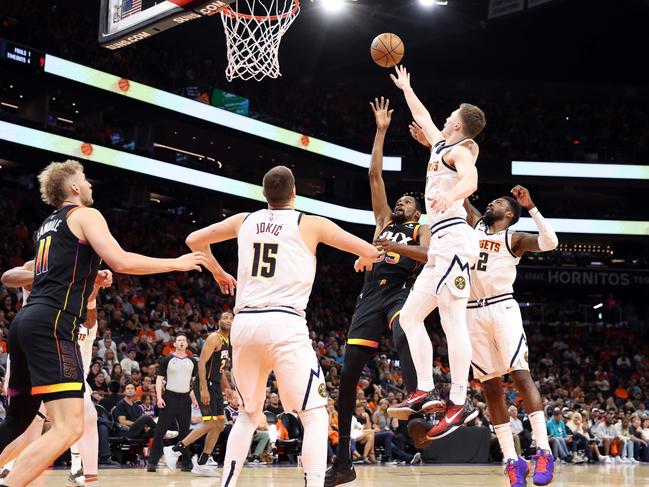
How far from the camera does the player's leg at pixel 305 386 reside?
5.27 meters

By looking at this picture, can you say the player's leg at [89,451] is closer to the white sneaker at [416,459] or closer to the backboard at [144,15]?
the backboard at [144,15]

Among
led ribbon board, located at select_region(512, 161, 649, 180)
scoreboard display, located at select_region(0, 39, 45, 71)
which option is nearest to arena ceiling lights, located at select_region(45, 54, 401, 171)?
scoreboard display, located at select_region(0, 39, 45, 71)

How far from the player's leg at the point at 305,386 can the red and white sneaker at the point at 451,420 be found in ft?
3.92

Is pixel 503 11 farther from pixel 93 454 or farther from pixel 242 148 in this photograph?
pixel 93 454

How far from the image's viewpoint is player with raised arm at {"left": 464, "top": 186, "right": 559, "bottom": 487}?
7.23m

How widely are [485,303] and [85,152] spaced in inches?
781

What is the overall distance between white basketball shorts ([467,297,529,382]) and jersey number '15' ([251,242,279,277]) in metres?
2.65

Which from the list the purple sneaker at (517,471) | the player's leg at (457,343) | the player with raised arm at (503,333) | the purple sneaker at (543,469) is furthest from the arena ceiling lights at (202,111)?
the purple sneaker at (543,469)

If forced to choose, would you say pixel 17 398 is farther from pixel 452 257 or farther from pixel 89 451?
pixel 452 257

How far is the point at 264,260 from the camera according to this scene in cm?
545

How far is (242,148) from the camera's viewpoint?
109ft

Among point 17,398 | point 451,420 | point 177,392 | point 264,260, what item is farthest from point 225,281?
point 177,392

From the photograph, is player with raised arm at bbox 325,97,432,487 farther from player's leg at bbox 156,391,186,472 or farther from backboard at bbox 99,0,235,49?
player's leg at bbox 156,391,186,472

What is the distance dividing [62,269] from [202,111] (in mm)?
23278
